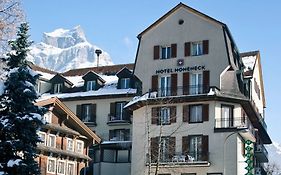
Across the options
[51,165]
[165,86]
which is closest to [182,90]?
[165,86]

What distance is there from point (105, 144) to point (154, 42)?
11.6m

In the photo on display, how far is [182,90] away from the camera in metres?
60.2

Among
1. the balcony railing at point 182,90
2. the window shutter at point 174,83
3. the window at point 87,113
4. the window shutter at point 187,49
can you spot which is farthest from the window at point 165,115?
the window at point 87,113

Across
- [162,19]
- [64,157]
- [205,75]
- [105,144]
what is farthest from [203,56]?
[64,157]

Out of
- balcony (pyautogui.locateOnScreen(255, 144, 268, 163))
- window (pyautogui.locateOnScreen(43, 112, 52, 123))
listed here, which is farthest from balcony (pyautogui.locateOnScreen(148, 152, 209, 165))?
window (pyautogui.locateOnScreen(43, 112, 52, 123))

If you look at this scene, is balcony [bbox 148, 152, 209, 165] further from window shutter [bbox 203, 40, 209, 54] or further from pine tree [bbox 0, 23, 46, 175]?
pine tree [bbox 0, 23, 46, 175]

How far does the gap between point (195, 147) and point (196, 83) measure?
6217mm

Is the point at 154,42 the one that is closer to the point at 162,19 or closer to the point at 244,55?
the point at 162,19

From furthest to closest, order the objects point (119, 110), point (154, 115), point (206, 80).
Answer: point (119, 110), point (154, 115), point (206, 80)

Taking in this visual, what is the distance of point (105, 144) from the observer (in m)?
64.2

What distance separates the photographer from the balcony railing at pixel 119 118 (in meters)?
66.4

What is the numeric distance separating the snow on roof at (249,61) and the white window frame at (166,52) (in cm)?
1023

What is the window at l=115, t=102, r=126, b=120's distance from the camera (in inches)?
2648

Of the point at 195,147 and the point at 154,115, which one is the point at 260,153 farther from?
the point at 154,115
